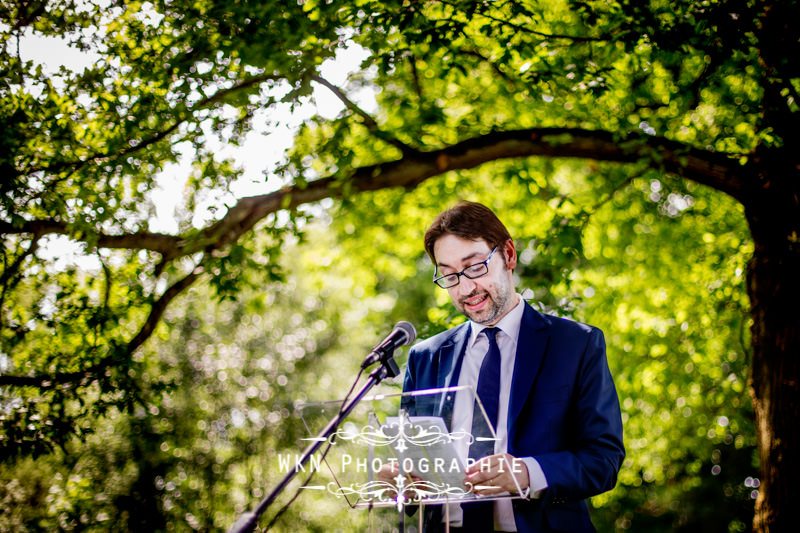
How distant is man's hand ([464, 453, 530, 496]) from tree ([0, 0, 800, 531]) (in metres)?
2.90

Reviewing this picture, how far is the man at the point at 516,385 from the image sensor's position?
2344 millimetres

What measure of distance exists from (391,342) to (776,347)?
354 centimetres

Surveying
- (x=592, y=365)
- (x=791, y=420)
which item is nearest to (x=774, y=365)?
(x=791, y=420)

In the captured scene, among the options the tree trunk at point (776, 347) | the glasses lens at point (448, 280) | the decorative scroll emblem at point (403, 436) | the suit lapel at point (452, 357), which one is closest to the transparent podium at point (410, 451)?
the decorative scroll emblem at point (403, 436)

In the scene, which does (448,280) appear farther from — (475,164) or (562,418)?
(475,164)

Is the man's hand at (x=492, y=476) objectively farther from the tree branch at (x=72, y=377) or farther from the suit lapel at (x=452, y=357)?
the tree branch at (x=72, y=377)

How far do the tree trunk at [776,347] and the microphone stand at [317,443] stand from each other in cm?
348

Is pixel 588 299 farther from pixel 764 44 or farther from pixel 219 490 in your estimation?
pixel 219 490

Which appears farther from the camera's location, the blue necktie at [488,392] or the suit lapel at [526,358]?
the suit lapel at [526,358]

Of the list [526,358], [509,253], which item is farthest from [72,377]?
[526,358]

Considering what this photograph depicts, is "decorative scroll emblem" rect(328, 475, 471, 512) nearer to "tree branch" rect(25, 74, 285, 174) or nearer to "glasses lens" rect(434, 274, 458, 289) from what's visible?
"glasses lens" rect(434, 274, 458, 289)

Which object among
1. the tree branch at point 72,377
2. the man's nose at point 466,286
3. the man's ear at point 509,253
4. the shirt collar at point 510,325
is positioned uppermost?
the man's ear at point 509,253

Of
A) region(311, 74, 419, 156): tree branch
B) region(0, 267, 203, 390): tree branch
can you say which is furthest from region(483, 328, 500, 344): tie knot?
region(0, 267, 203, 390): tree branch

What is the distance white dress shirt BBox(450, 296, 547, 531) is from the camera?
7.48 feet
